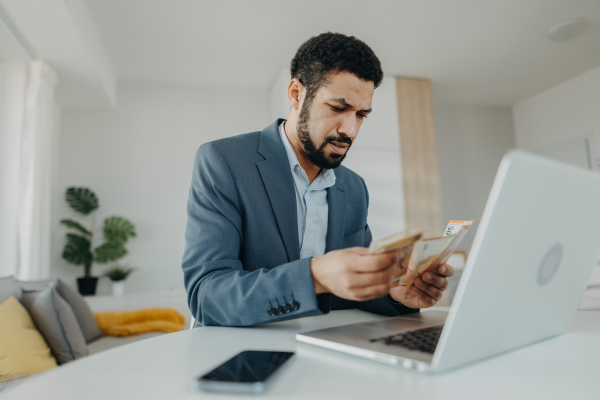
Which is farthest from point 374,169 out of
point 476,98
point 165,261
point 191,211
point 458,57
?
point 191,211

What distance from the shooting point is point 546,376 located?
475mm

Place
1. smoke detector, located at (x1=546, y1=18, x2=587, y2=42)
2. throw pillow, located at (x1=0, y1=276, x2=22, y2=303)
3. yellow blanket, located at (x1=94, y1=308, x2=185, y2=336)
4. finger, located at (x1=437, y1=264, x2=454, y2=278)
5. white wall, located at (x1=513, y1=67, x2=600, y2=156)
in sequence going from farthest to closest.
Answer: white wall, located at (x1=513, y1=67, x2=600, y2=156) < smoke detector, located at (x1=546, y1=18, x2=587, y2=42) < yellow blanket, located at (x1=94, y1=308, x2=185, y2=336) < throw pillow, located at (x1=0, y1=276, x2=22, y2=303) < finger, located at (x1=437, y1=264, x2=454, y2=278)

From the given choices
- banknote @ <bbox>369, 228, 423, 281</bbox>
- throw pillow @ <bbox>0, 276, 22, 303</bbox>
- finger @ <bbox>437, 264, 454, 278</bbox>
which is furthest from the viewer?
throw pillow @ <bbox>0, 276, 22, 303</bbox>

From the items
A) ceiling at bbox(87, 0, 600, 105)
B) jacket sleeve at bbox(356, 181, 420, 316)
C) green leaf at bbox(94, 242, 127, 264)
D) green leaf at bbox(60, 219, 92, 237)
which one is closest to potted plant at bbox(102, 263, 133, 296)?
green leaf at bbox(94, 242, 127, 264)

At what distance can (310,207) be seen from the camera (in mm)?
1352

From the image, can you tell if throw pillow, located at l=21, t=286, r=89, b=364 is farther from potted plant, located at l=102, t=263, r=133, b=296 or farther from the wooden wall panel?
the wooden wall panel

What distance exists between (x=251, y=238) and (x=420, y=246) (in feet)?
1.84

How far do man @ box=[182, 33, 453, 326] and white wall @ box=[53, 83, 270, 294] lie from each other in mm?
3473

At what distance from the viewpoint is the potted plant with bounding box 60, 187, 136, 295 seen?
4.02 meters

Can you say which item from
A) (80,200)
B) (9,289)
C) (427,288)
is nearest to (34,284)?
(9,289)

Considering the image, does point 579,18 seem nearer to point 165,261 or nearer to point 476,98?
point 476,98

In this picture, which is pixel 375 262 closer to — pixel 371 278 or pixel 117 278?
pixel 371 278

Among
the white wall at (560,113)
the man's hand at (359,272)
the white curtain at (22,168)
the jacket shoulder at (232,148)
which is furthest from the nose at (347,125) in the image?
the white wall at (560,113)

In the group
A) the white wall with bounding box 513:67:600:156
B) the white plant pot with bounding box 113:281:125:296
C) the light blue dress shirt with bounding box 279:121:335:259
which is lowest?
the white plant pot with bounding box 113:281:125:296
